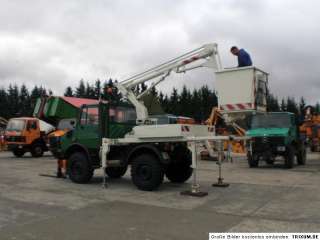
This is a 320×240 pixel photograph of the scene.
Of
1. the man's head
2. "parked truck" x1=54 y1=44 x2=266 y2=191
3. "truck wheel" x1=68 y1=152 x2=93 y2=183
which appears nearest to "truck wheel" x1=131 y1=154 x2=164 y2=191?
"parked truck" x1=54 y1=44 x2=266 y2=191

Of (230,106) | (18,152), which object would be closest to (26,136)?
(18,152)

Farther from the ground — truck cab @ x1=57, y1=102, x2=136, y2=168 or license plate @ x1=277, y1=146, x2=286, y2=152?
truck cab @ x1=57, y1=102, x2=136, y2=168

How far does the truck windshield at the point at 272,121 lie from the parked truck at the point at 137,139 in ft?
20.3

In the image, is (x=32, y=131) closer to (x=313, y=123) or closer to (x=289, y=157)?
(x=289, y=157)

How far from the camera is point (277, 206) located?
8.01 m

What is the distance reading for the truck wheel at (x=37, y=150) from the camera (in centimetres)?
2250

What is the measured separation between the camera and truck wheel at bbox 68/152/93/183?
1119cm

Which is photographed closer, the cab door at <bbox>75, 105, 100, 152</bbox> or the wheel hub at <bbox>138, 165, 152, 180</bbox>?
the wheel hub at <bbox>138, 165, 152, 180</bbox>

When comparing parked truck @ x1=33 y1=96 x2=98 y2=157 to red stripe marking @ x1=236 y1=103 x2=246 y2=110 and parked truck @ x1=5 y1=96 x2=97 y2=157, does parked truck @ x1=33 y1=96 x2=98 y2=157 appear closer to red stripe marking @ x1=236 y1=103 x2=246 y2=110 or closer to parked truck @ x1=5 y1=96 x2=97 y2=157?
parked truck @ x1=5 y1=96 x2=97 y2=157

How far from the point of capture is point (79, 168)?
1138 cm

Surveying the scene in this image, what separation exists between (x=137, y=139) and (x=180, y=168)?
1943mm

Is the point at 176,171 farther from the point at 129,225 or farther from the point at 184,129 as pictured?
the point at 129,225

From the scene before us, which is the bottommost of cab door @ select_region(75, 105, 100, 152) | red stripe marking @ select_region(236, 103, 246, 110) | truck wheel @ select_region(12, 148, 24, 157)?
truck wheel @ select_region(12, 148, 24, 157)

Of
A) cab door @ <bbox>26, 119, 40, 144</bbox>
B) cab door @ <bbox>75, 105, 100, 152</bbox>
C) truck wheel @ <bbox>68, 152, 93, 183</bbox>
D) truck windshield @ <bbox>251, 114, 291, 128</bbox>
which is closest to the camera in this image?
cab door @ <bbox>75, 105, 100, 152</bbox>
